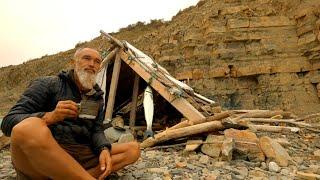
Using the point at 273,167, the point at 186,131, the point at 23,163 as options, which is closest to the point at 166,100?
the point at 186,131

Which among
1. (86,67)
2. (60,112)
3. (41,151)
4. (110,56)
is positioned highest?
(110,56)

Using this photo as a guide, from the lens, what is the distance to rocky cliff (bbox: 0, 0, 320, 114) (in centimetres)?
1540

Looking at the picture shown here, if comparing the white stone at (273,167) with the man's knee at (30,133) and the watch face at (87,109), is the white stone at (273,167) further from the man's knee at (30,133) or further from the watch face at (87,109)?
the man's knee at (30,133)

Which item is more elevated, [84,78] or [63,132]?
[84,78]

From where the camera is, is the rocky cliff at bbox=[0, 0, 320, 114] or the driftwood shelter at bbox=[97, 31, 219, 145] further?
the rocky cliff at bbox=[0, 0, 320, 114]

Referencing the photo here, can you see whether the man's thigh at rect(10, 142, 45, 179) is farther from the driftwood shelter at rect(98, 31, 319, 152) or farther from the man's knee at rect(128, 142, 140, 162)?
the driftwood shelter at rect(98, 31, 319, 152)

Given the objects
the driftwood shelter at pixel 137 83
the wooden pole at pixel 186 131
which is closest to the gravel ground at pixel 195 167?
the wooden pole at pixel 186 131

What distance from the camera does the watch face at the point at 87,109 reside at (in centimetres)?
306

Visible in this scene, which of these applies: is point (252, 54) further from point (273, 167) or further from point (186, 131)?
point (273, 167)

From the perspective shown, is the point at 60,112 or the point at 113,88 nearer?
the point at 60,112

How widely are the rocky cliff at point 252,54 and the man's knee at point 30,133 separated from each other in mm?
13459

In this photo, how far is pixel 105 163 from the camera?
128 inches

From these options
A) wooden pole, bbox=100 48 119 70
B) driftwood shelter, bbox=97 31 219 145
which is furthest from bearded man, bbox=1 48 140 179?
wooden pole, bbox=100 48 119 70

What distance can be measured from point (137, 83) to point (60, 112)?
220 inches
